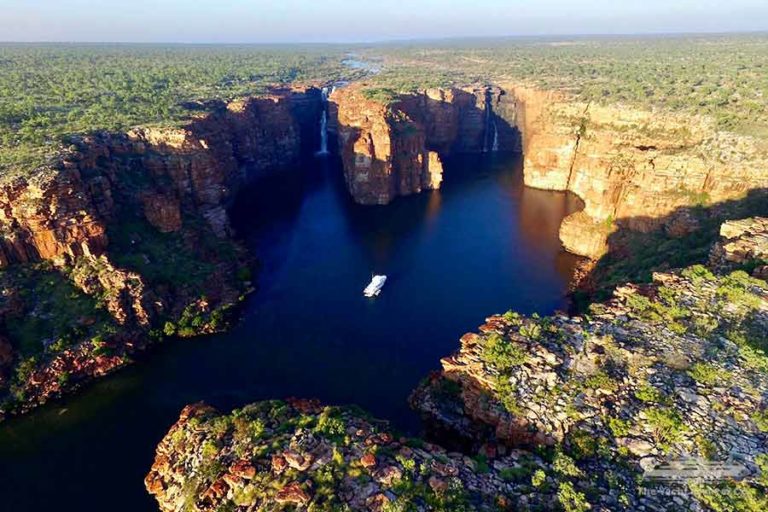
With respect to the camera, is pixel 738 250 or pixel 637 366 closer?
pixel 637 366

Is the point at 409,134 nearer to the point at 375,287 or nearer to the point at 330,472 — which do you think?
the point at 375,287

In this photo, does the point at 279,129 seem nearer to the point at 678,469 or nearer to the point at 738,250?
the point at 738,250

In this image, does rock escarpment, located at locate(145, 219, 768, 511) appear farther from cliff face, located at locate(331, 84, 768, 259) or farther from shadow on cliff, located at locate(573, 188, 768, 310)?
cliff face, located at locate(331, 84, 768, 259)

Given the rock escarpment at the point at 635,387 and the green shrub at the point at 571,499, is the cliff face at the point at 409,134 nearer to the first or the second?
the rock escarpment at the point at 635,387

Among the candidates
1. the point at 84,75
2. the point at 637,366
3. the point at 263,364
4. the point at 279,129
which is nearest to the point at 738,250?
the point at 637,366

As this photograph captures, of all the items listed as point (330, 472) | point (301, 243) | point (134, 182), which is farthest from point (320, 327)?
point (134, 182)

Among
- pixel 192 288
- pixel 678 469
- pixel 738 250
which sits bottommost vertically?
pixel 192 288

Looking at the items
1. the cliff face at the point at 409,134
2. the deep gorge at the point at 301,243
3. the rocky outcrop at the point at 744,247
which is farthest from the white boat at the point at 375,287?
the rocky outcrop at the point at 744,247
